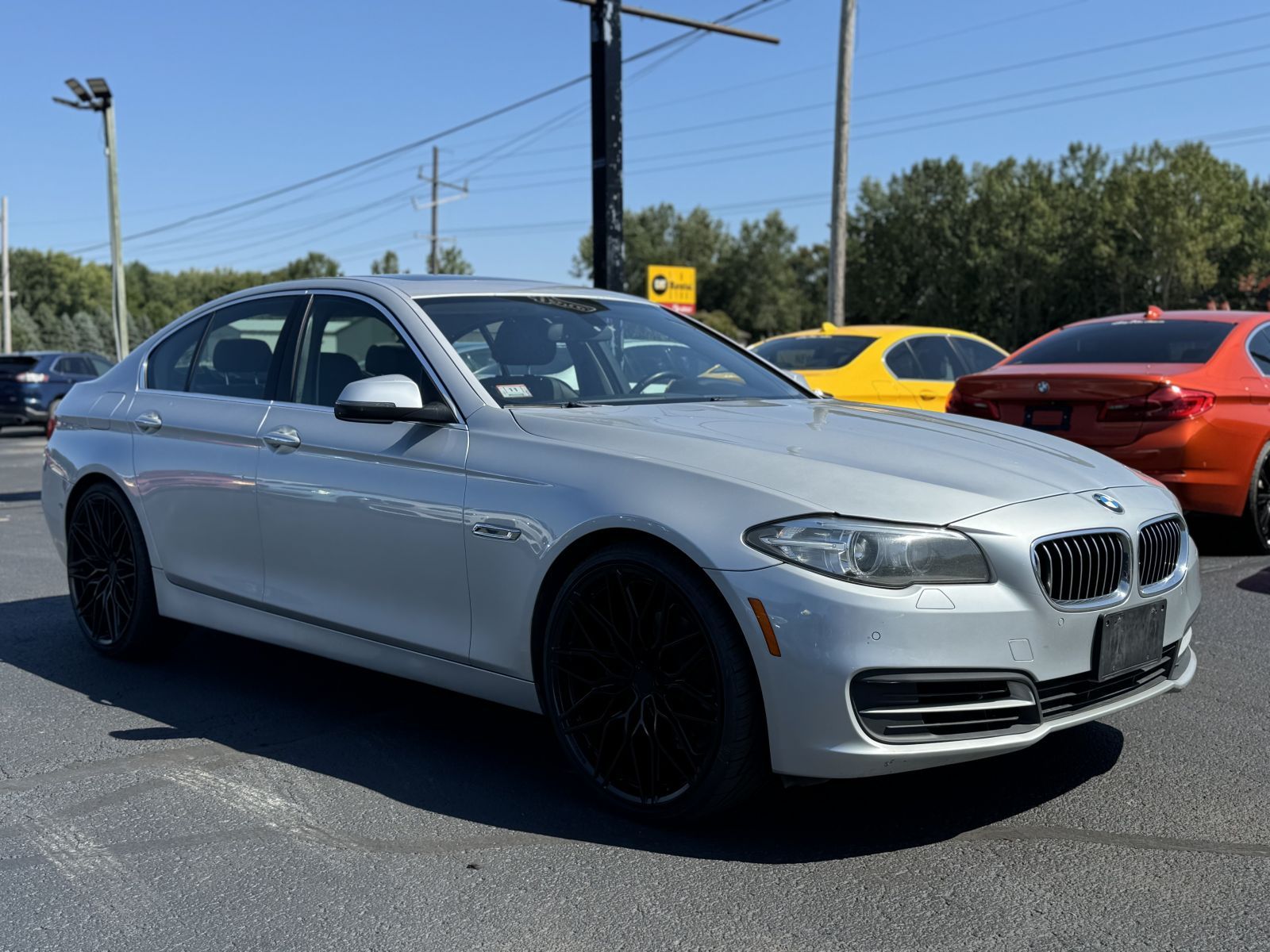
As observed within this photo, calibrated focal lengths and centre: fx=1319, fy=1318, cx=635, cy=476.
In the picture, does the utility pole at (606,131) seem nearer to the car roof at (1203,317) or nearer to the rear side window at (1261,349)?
the car roof at (1203,317)

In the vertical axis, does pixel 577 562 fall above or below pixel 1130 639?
above

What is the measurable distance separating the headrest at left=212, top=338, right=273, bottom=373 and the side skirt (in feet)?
2.87

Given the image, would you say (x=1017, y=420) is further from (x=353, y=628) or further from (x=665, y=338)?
(x=353, y=628)

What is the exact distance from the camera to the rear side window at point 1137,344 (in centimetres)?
813

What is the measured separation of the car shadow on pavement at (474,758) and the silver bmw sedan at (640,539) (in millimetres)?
202

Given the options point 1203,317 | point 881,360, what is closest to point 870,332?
point 881,360

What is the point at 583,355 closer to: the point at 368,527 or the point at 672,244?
the point at 368,527

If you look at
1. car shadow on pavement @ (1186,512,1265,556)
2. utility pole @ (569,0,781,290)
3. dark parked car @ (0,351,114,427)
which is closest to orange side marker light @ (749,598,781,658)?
car shadow on pavement @ (1186,512,1265,556)

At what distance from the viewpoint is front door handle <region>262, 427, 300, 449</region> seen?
466 cm

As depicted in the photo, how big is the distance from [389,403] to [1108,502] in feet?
7.03

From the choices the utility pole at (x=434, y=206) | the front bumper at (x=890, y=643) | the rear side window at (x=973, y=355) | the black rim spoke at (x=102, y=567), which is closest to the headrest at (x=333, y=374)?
the black rim spoke at (x=102, y=567)

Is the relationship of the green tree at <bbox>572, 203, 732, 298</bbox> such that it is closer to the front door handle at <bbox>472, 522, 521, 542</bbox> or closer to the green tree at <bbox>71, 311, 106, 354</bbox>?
the green tree at <bbox>71, 311, 106, 354</bbox>

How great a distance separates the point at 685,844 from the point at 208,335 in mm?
3199

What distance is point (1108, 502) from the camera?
3.66 metres
